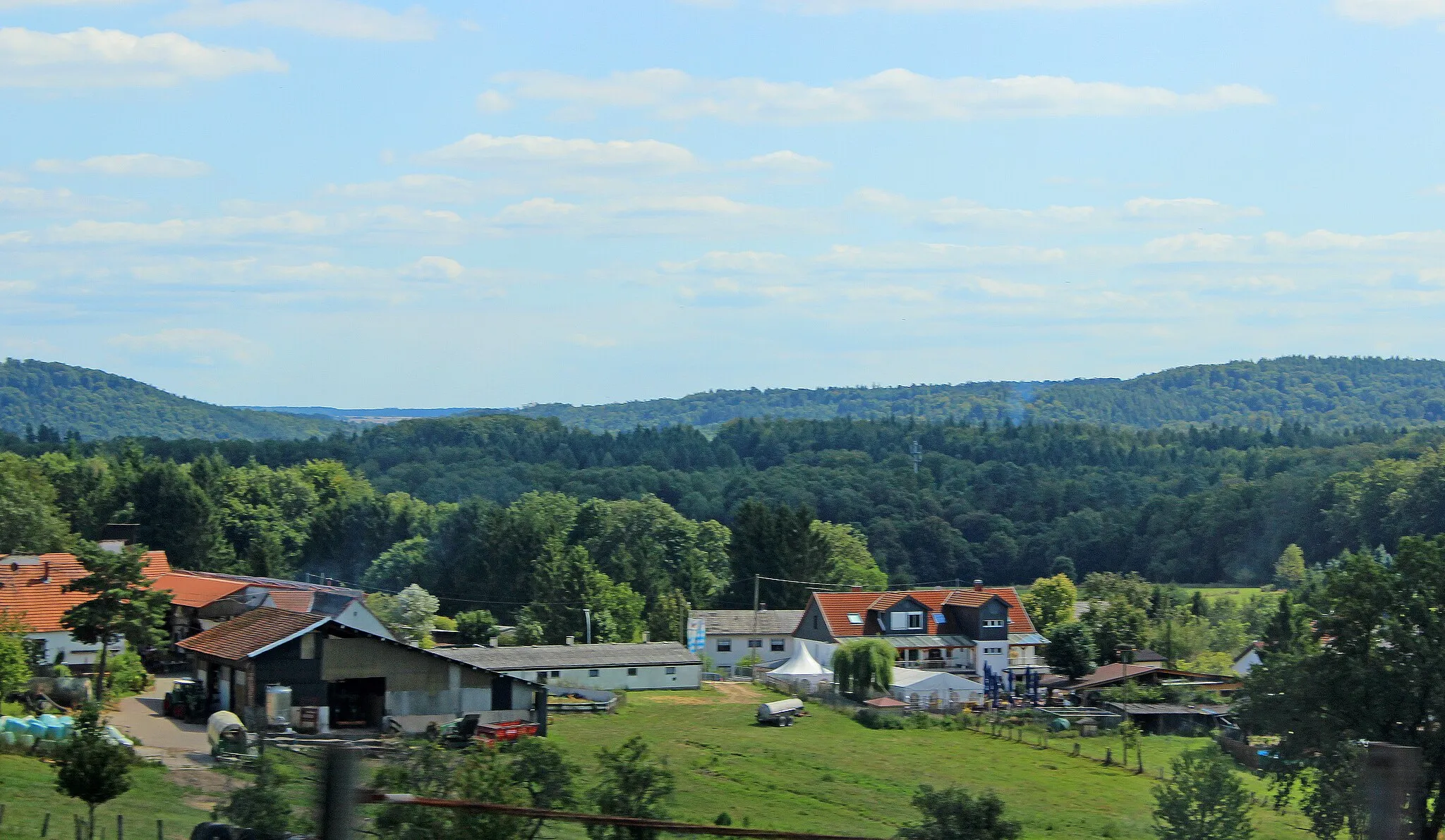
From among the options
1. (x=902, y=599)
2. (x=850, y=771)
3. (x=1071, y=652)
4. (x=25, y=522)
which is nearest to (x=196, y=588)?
(x=25, y=522)

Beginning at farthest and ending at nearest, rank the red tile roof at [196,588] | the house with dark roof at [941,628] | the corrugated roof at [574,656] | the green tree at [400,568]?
1. the green tree at [400,568]
2. the house with dark roof at [941,628]
3. the corrugated roof at [574,656]
4. the red tile roof at [196,588]

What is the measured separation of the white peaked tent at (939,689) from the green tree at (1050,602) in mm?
15493

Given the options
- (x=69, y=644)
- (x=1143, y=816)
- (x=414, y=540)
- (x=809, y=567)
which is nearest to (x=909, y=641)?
(x=809, y=567)

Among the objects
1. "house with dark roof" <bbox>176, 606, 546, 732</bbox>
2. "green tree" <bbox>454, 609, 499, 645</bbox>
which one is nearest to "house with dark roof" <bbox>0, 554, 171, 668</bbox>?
"house with dark roof" <bbox>176, 606, 546, 732</bbox>

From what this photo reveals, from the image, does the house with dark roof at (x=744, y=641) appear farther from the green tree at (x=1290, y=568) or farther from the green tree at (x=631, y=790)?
the green tree at (x=631, y=790)

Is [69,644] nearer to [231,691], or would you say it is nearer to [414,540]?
[231,691]

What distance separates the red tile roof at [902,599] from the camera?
180 ft

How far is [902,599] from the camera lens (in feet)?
181

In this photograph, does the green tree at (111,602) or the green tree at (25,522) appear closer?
the green tree at (111,602)

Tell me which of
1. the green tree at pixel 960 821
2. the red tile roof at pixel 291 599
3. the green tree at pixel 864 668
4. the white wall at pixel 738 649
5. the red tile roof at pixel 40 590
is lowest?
the white wall at pixel 738 649

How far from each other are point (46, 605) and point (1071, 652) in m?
35.2

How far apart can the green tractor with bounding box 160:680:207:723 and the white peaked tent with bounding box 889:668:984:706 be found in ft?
75.1

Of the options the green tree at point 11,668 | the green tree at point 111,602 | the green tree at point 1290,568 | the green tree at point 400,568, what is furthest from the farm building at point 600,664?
the green tree at point 1290,568

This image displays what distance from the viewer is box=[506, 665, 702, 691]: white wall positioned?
44.2 metres
